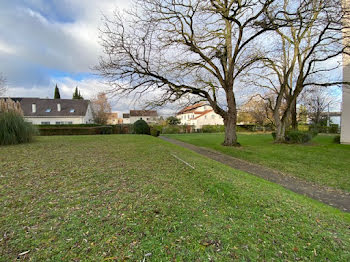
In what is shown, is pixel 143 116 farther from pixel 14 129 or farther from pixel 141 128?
pixel 14 129

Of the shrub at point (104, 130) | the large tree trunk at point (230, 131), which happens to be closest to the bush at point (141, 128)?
the shrub at point (104, 130)

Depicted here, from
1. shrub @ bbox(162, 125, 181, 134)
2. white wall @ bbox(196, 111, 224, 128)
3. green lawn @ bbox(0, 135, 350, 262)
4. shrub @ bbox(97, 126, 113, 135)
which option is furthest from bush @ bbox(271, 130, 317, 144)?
white wall @ bbox(196, 111, 224, 128)

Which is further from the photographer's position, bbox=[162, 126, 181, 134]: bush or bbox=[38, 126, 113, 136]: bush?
bbox=[162, 126, 181, 134]: bush

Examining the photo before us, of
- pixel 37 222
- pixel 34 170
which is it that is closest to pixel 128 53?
pixel 34 170

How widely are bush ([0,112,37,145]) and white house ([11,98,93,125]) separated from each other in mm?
22956

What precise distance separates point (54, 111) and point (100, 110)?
8302 millimetres

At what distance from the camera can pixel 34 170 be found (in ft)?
13.4

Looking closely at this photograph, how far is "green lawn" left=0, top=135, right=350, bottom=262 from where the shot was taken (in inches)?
68.5

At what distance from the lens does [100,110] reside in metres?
36.0

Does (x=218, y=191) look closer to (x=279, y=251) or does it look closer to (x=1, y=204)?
(x=279, y=251)

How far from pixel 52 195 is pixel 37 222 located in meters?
0.80

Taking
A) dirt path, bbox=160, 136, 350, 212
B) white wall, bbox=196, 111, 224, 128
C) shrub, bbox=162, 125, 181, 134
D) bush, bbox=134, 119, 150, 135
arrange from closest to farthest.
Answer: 1. dirt path, bbox=160, 136, 350, 212
2. bush, bbox=134, 119, 150, 135
3. shrub, bbox=162, 125, 181, 134
4. white wall, bbox=196, 111, 224, 128

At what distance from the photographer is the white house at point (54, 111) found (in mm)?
28422

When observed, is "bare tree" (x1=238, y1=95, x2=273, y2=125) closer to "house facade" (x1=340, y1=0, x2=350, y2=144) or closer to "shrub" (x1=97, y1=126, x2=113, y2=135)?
"house facade" (x1=340, y1=0, x2=350, y2=144)
